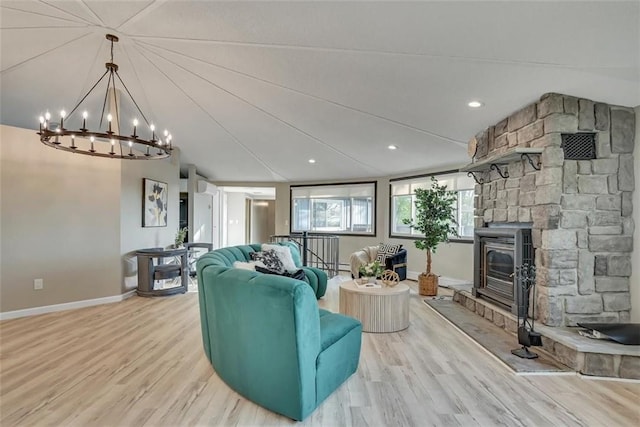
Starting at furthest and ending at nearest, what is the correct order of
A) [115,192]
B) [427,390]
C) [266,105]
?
[115,192]
[266,105]
[427,390]

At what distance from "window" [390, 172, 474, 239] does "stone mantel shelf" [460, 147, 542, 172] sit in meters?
1.72

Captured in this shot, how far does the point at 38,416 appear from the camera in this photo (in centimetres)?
212

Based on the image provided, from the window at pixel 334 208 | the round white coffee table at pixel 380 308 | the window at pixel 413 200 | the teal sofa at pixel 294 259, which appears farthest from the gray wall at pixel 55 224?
the window at pixel 413 200

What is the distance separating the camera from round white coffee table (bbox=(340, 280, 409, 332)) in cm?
371

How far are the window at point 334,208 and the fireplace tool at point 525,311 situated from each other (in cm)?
462

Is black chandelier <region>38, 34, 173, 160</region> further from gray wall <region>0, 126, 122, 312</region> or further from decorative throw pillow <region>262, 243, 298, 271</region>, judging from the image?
decorative throw pillow <region>262, 243, 298, 271</region>

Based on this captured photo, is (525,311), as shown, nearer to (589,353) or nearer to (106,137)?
(589,353)

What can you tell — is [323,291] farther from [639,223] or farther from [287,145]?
[639,223]

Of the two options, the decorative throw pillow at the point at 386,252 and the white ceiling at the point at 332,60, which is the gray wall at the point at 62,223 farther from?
the decorative throw pillow at the point at 386,252

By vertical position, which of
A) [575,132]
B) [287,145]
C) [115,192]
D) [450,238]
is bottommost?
[450,238]

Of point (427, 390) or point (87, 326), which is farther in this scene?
point (87, 326)

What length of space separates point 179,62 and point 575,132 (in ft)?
13.4

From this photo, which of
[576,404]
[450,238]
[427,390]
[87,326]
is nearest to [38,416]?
[87,326]

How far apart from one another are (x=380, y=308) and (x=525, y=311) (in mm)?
1418
